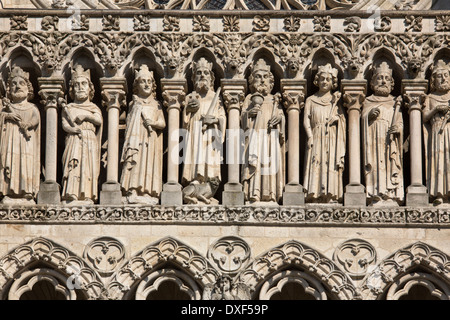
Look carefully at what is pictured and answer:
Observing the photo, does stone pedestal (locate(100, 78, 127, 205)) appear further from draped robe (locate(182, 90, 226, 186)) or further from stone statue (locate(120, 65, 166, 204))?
draped robe (locate(182, 90, 226, 186))

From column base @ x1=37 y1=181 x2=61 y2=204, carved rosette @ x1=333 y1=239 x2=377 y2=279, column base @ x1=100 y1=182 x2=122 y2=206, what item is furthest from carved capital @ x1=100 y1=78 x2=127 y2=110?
carved rosette @ x1=333 y1=239 x2=377 y2=279

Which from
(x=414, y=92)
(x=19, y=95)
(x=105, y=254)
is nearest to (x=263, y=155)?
(x=414, y=92)

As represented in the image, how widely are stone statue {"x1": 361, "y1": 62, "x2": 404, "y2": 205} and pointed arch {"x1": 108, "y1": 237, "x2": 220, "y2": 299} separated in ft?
7.37

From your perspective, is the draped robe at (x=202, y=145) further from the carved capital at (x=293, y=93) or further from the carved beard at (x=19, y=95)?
the carved beard at (x=19, y=95)

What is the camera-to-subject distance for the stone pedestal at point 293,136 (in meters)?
25.0

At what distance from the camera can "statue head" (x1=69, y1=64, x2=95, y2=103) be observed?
1008 inches

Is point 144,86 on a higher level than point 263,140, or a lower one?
higher

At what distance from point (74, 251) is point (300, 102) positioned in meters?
3.43

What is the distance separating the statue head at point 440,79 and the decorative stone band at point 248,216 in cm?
167

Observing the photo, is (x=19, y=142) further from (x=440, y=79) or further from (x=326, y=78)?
(x=440, y=79)

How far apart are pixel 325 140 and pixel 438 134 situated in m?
1.41

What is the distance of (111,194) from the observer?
82.2 feet

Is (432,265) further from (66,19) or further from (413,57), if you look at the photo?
(66,19)
